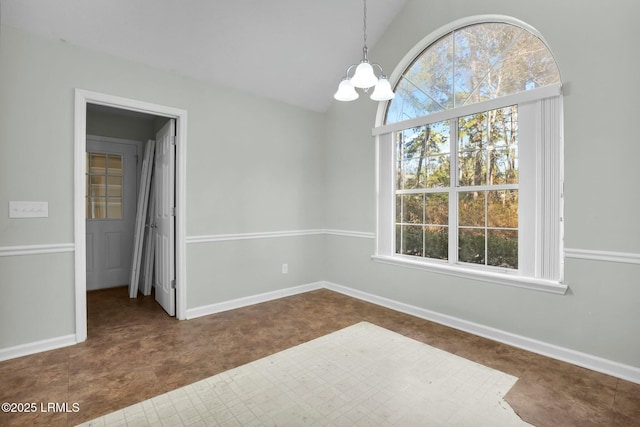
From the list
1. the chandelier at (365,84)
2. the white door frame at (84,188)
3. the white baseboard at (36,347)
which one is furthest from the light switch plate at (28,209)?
the chandelier at (365,84)

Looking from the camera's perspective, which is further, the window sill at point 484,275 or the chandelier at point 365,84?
the window sill at point 484,275

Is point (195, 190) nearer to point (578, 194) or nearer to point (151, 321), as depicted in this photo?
point (151, 321)

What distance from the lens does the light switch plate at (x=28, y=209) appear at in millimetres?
2404

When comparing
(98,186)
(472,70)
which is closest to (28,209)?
(98,186)

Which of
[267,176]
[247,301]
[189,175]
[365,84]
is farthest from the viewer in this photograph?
[267,176]

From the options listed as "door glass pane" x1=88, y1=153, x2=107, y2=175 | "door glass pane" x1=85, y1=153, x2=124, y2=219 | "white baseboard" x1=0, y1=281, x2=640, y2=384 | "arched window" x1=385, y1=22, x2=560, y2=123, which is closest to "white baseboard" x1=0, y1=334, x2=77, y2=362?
"white baseboard" x1=0, y1=281, x2=640, y2=384

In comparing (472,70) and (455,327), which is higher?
(472,70)

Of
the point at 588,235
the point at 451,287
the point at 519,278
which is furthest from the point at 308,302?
the point at 588,235

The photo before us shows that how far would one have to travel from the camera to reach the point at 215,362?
2373mm

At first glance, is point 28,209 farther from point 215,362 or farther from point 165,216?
point 215,362

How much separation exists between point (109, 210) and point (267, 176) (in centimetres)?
251

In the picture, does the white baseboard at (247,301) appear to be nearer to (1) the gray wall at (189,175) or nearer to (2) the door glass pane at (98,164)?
(1) the gray wall at (189,175)

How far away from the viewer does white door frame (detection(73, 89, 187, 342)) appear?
2.64 m

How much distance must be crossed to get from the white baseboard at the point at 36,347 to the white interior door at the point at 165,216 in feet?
2.92
